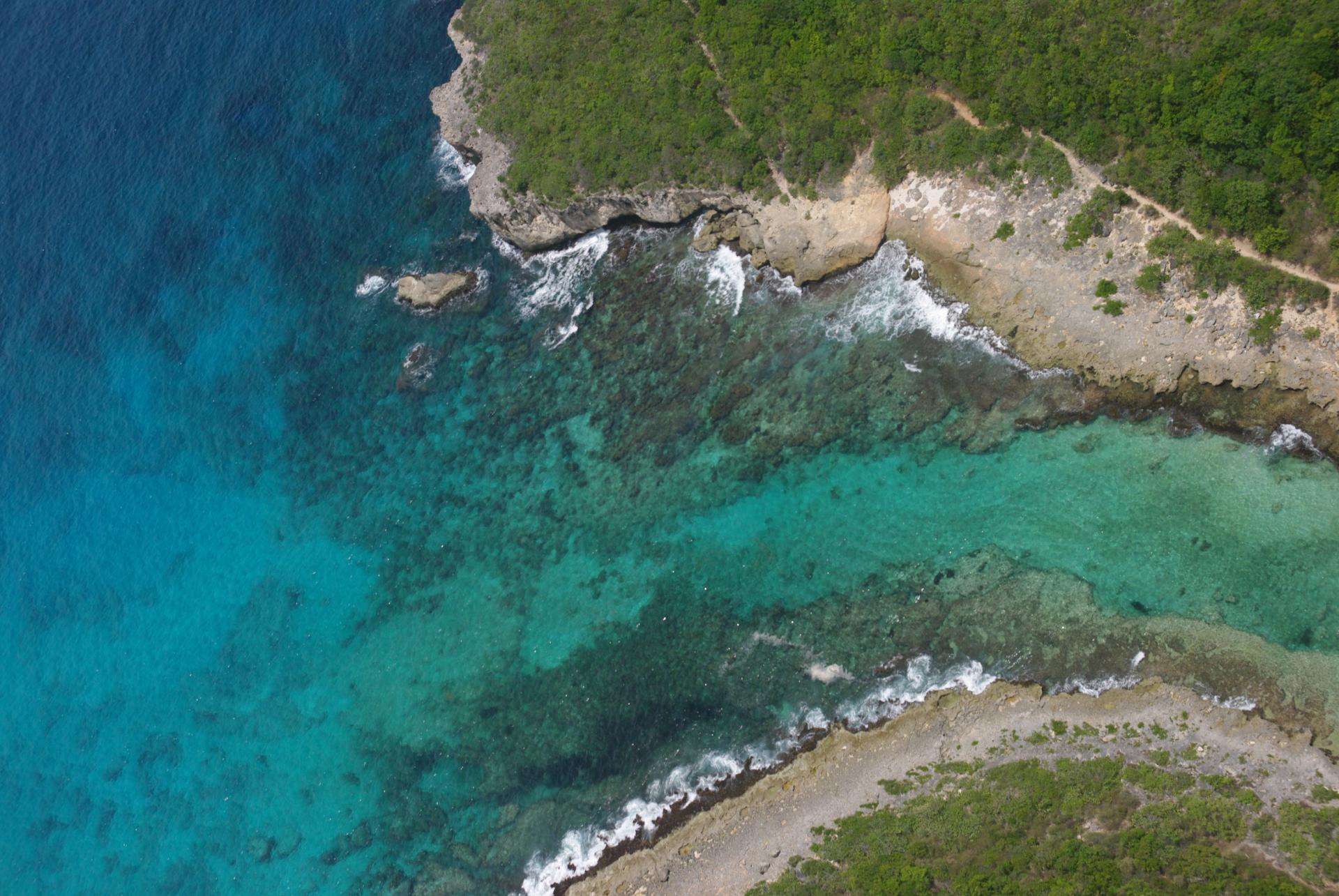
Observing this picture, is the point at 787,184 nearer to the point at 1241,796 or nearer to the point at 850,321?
the point at 850,321

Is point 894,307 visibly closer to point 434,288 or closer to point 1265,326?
point 1265,326

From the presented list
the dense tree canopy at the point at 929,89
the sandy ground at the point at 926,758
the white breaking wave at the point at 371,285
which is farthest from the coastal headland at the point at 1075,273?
the sandy ground at the point at 926,758

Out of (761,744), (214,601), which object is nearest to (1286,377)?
(761,744)

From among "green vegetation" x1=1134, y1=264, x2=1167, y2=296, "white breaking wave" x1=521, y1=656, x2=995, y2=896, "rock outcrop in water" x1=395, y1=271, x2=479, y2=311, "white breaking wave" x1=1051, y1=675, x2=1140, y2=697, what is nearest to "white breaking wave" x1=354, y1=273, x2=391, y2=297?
"rock outcrop in water" x1=395, y1=271, x2=479, y2=311

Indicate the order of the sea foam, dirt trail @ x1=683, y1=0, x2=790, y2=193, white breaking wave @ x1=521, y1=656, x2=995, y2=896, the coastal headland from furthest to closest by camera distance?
dirt trail @ x1=683, y1=0, x2=790, y2=193 → the sea foam → white breaking wave @ x1=521, y1=656, x2=995, y2=896 → the coastal headland

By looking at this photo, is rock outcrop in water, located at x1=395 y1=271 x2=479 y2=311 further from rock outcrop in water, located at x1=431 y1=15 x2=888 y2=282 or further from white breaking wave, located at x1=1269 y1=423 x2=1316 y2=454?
white breaking wave, located at x1=1269 y1=423 x2=1316 y2=454
